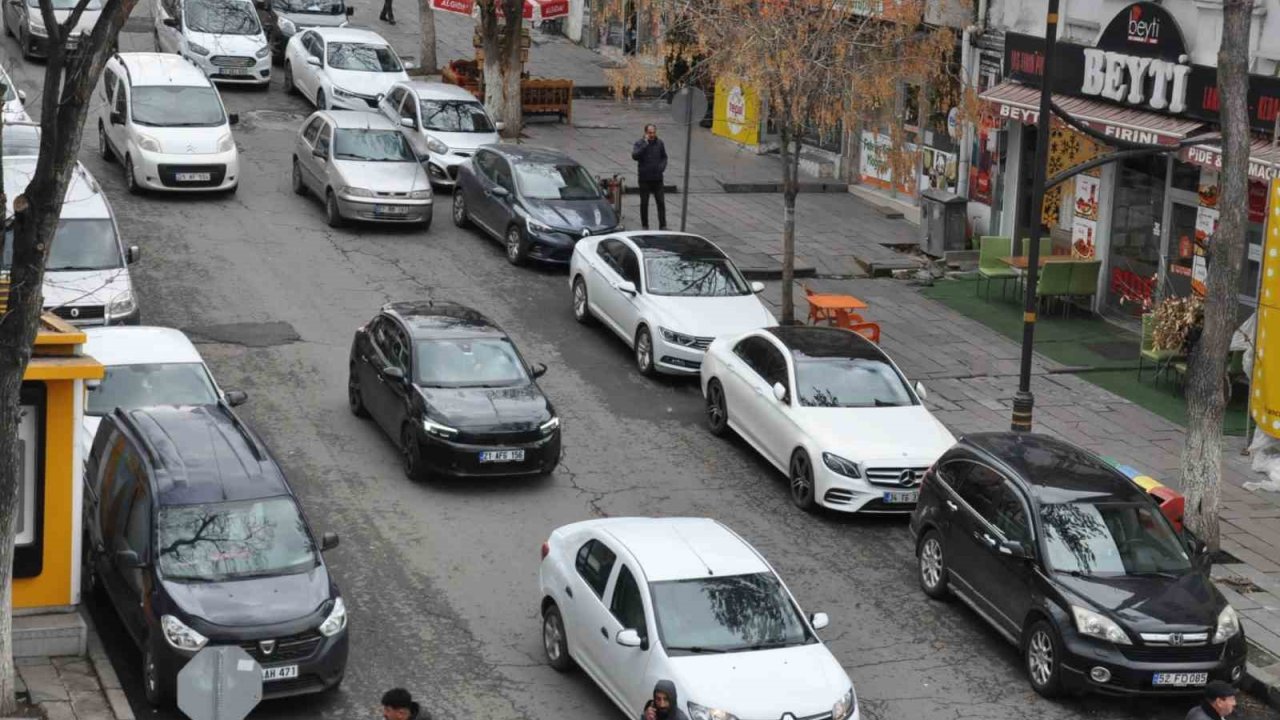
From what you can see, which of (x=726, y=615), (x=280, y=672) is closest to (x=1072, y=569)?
(x=726, y=615)

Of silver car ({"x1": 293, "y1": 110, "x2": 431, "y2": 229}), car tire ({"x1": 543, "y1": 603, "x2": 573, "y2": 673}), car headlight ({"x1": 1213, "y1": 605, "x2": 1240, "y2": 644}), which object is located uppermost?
silver car ({"x1": 293, "y1": 110, "x2": 431, "y2": 229})

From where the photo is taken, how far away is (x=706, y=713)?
12875mm

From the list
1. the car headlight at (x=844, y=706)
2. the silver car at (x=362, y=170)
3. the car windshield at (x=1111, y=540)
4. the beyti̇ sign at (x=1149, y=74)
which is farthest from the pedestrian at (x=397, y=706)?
the silver car at (x=362, y=170)

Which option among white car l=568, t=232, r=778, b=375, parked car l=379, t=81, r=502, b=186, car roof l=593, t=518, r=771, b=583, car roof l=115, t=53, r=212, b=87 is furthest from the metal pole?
car roof l=115, t=53, r=212, b=87

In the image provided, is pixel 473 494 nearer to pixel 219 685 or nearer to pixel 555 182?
pixel 219 685

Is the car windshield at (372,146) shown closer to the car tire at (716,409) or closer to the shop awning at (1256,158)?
the car tire at (716,409)

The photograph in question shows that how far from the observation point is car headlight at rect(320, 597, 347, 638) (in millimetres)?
13828

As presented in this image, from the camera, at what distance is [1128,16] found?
2530 cm

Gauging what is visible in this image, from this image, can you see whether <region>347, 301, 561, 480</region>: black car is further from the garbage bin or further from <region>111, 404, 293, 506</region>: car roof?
the garbage bin

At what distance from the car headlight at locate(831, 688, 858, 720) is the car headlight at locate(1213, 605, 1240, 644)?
11.5 feet

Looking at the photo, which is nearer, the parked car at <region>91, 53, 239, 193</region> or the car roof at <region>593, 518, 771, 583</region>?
the car roof at <region>593, 518, 771, 583</region>

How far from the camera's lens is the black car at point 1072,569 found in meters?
14.7

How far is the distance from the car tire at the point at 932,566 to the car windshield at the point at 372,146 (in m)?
14.7

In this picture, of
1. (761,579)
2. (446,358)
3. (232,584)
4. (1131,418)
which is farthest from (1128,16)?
(232,584)
